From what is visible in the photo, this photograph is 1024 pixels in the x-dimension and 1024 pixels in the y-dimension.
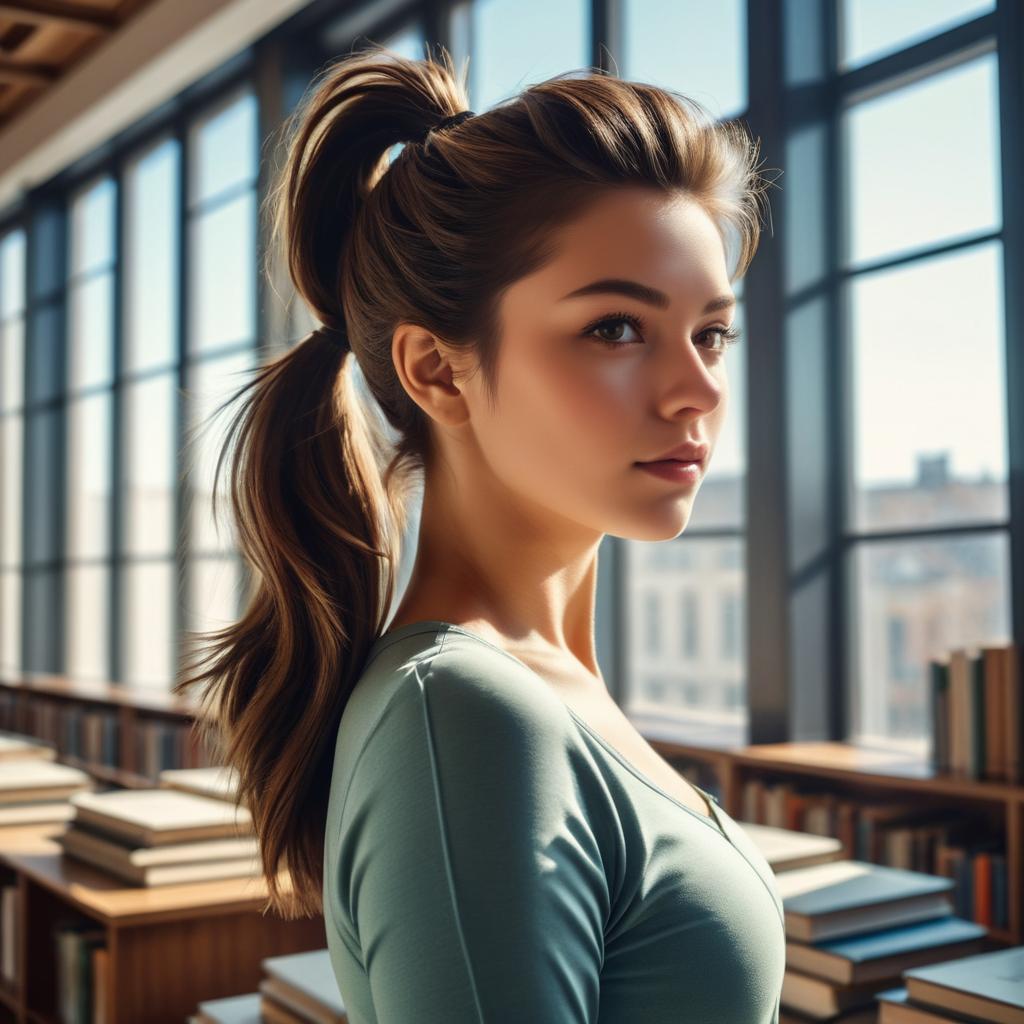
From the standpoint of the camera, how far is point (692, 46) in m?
4.28

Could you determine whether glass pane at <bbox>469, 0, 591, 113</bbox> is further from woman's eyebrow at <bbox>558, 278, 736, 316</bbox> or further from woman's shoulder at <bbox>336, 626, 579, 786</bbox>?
woman's shoulder at <bbox>336, 626, 579, 786</bbox>

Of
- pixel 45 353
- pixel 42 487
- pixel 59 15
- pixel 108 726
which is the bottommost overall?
pixel 108 726

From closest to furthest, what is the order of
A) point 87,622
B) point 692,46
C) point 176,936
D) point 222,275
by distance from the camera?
point 176,936
point 692,46
point 222,275
point 87,622

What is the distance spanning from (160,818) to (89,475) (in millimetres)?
6187

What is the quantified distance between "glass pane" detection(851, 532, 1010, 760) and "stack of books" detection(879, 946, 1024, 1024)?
1920mm

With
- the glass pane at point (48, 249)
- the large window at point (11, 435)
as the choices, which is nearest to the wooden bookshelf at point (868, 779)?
the glass pane at point (48, 249)

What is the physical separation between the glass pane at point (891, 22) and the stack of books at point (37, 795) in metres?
3.14

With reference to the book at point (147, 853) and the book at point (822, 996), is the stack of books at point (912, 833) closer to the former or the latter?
the book at point (822, 996)

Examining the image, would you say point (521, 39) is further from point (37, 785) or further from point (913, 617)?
point (37, 785)

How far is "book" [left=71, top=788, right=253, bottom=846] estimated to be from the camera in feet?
7.62

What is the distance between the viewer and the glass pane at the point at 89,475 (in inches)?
308

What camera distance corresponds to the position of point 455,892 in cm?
67

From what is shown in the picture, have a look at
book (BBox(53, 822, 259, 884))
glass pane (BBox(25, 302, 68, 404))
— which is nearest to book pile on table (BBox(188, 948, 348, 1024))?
book (BBox(53, 822, 259, 884))

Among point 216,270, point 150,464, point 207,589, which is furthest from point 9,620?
point 216,270
